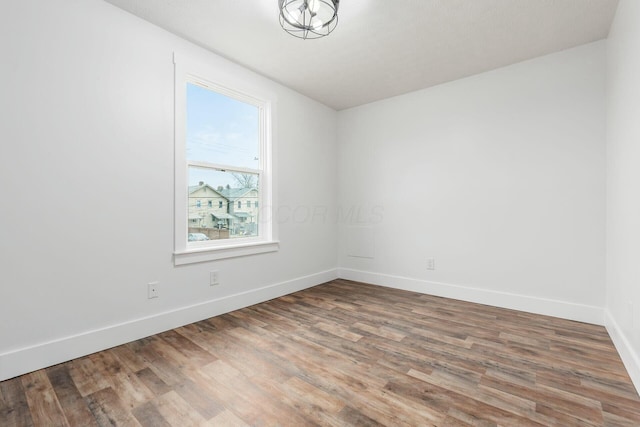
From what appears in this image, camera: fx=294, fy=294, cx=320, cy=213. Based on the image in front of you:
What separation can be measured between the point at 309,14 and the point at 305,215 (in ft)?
7.46

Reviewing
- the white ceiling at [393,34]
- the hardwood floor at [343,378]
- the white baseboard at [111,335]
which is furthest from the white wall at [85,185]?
the white ceiling at [393,34]

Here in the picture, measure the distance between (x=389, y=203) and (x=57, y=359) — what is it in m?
3.45

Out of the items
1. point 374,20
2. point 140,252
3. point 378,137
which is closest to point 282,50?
point 374,20

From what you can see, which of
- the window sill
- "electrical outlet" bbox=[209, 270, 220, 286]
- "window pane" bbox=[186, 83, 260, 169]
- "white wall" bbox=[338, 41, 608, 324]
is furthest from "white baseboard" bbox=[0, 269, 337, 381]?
"white wall" bbox=[338, 41, 608, 324]

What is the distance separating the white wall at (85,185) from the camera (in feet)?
5.82

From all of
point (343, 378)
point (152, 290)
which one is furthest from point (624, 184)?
point (152, 290)

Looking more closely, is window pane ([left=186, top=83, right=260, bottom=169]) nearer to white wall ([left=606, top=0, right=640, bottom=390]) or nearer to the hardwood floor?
the hardwood floor

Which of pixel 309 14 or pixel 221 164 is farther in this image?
pixel 221 164

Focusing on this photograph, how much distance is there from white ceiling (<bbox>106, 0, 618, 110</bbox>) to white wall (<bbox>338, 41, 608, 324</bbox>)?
1.20ft

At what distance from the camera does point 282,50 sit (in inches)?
107

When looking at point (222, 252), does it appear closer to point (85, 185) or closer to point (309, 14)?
point (85, 185)

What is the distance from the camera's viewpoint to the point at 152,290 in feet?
7.74

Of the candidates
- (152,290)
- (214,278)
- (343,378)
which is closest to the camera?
(343,378)

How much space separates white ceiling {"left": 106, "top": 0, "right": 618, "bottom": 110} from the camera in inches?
84.0
